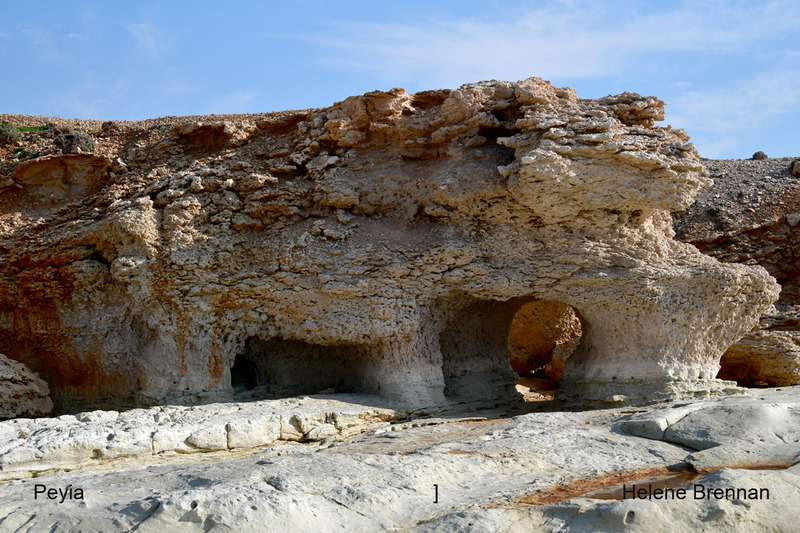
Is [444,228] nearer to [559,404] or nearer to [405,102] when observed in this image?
[405,102]

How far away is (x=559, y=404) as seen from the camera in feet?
29.7

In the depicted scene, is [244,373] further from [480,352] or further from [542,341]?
[542,341]

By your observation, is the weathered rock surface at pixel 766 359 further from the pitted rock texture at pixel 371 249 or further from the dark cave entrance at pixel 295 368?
the dark cave entrance at pixel 295 368

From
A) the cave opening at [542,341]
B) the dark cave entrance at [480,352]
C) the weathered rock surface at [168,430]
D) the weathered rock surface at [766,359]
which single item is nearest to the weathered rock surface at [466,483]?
the weathered rock surface at [168,430]

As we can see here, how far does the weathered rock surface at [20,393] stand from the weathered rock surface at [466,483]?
2.19 m

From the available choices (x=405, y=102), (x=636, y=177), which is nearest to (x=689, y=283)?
(x=636, y=177)

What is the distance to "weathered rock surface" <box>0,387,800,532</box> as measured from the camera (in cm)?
436

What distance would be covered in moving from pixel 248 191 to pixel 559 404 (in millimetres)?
4769

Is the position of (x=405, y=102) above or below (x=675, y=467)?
above

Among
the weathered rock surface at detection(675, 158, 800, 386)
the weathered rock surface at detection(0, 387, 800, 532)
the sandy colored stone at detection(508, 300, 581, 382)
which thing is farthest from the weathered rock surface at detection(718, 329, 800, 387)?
the weathered rock surface at detection(0, 387, 800, 532)

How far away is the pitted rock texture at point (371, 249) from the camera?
335 inches

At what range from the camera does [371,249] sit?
8750 millimetres

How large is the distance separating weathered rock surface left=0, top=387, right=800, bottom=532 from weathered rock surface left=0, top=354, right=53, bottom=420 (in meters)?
2.19

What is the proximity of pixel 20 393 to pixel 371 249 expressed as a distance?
4362mm
